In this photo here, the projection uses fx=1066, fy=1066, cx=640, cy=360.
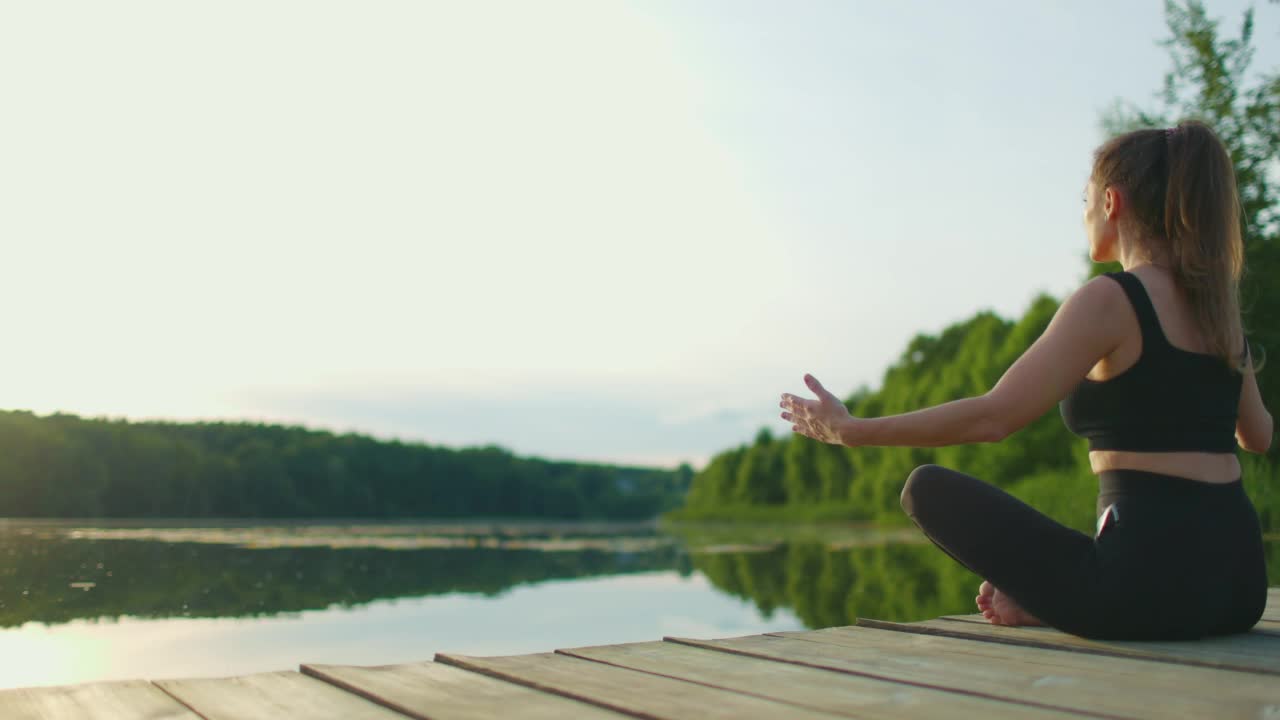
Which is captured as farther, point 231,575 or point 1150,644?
point 231,575

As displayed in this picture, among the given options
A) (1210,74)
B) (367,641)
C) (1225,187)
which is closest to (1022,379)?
(1225,187)

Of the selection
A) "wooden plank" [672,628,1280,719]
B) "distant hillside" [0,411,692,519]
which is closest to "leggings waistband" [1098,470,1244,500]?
"wooden plank" [672,628,1280,719]

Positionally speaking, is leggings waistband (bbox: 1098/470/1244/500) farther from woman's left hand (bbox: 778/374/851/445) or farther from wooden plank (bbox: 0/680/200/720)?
wooden plank (bbox: 0/680/200/720)

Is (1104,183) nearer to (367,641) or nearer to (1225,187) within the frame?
(1225,187)

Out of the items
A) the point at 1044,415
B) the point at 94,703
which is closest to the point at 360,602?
the point at 94,703

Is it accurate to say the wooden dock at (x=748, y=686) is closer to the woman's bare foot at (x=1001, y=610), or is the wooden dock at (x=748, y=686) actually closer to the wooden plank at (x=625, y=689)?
the wooden plank at (x=625, y=689)

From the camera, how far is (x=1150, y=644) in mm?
2430

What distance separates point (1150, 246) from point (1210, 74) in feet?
43.0

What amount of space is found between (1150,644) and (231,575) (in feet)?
23.2

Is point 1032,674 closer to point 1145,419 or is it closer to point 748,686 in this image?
point 748,686

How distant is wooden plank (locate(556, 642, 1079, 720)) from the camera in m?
1.70

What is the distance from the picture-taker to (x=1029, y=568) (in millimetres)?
2576

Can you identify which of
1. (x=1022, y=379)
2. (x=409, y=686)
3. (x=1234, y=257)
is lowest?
(x=409, y=686)

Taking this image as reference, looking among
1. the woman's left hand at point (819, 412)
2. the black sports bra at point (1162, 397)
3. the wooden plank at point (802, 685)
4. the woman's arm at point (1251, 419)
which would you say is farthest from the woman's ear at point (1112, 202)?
the wooden plank at point (802, 685)
